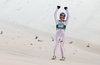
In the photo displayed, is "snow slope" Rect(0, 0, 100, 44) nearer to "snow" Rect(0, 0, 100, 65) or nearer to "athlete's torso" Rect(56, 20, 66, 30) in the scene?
"snow" Rect(0, 0, 100, 65)

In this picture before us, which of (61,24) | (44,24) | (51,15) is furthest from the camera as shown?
(51,15)

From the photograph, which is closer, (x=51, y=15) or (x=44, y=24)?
(x=44, y=24)

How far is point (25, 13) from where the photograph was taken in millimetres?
18516

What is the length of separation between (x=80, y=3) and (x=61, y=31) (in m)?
10.1

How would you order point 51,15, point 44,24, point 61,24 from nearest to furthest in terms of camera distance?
point 61,24, point 44,24, point 51,15

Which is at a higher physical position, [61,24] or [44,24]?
[44,24]

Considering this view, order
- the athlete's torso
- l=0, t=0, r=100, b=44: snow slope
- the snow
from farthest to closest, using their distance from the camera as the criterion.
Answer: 1. l=0, t=0, r=100, b=44: snow slope
2. the snow
3. the athlete's torso

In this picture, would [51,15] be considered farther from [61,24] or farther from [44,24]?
[61,24]

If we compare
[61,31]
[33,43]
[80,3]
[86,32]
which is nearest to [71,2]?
[80,3]

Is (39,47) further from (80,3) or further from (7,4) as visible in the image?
(7,4)

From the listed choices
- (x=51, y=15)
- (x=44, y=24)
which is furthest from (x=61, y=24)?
(x=51, y=15)

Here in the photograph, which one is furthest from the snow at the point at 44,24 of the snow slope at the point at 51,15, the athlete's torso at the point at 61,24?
the athlete's torso at the point at 61,24

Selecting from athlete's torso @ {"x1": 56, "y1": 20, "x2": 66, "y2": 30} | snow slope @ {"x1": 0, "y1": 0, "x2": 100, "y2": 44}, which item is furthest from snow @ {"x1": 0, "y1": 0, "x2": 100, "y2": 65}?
athlete's torso @ {"x1": 56, "y1": 20, "x2": 66, "y2": 30}

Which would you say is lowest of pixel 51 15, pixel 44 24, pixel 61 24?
pixel 61 24
